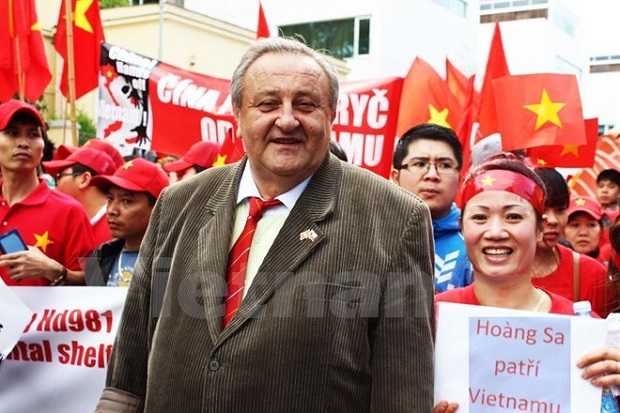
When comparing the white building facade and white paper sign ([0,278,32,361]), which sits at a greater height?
the white building facade

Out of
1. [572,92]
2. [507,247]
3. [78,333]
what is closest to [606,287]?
[507,247]

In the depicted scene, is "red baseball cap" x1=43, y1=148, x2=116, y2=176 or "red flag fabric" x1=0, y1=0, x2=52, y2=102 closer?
"red baseball cap" x1=43, y1=148, x2=116, y2=176

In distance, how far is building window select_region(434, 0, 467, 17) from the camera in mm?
40344

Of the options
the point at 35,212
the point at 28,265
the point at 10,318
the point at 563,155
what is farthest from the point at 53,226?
the point at 563,155

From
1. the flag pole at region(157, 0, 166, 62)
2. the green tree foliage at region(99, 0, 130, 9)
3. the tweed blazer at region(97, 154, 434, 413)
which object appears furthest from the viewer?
the green tree foliage at region(99, 0, 130, 9)

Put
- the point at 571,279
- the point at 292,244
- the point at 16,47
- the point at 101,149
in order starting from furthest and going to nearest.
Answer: the point at 16,47, the point at 101,149, the point at 571,279, the point at 292,244

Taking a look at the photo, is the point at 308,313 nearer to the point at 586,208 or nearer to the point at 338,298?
the point at 338,298

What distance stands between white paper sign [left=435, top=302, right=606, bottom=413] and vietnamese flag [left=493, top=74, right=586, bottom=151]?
12.7 feet

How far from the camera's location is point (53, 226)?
4516mm

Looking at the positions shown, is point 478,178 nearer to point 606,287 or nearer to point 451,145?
point 606,287

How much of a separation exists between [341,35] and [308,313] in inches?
1353

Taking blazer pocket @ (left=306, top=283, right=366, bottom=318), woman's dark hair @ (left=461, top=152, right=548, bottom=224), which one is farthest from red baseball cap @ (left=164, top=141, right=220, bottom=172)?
blazer pocket @ (left=306, top=283, right=366, bottom=318)

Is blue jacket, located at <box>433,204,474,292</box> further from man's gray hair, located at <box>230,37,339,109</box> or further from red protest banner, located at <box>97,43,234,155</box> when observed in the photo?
red protest banner, located at <box>97,43,234,155</box>

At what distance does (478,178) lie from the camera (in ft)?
10.7
